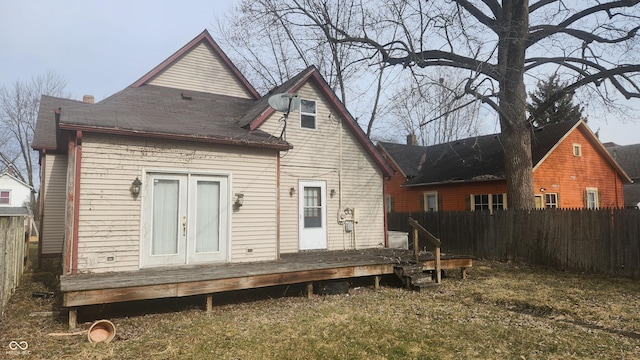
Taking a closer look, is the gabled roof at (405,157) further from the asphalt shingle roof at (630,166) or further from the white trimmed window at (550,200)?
the asphalt shingle roof at (630,166)

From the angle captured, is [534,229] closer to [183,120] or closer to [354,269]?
[354,269]

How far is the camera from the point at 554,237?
12117 mm

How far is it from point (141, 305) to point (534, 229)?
37.8 feet

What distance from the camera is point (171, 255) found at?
8.27 metres

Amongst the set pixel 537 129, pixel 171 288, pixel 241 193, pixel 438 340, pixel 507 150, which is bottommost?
pixel 438 340

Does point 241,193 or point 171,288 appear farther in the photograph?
point 241,193

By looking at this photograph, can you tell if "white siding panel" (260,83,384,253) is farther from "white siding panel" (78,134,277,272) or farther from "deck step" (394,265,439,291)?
"deck step" (394,265,439,291)

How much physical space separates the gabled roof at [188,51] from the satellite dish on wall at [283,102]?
421 cm

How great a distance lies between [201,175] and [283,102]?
311 cm

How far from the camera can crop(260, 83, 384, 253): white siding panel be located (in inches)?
444

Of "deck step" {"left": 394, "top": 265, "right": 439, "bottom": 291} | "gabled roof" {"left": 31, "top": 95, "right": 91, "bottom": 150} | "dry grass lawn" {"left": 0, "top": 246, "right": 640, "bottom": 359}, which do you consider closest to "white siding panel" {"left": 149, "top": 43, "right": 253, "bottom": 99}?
"gabled roof" {"left": 31, "top": 95, "right": 91, "bottom": 150}

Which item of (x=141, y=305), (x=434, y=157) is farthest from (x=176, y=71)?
(x=434, y=157)

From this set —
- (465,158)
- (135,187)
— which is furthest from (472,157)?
(135,187)

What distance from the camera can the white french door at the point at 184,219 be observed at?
819 cm
